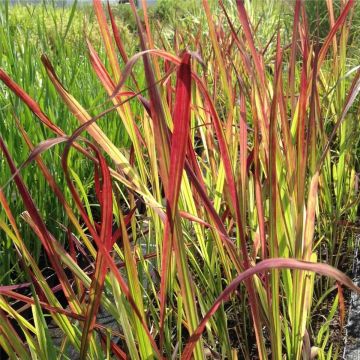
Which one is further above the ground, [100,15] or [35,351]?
[100,15]

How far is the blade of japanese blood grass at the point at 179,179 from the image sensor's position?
0.43 metres

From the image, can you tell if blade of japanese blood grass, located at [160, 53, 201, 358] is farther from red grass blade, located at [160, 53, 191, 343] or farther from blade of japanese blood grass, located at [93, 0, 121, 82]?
blade of japanese blood grass, located at [93, 0, 121, 82]

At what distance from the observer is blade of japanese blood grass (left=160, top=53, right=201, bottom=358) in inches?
16.8

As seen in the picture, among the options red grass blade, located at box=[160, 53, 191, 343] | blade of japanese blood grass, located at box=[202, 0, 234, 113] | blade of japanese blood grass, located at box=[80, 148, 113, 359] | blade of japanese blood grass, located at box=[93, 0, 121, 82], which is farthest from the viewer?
blade of japanese blood grass, located at box=[202, 0, 234, 113]

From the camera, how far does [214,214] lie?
0.59 meters

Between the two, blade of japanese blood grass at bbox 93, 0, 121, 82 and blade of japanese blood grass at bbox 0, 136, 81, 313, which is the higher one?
blade of japanese blood grass at bbox 93, 0, 121, 82

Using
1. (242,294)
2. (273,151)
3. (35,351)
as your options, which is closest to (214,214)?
(273,151)

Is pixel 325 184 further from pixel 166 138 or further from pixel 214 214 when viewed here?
pixel 166 138

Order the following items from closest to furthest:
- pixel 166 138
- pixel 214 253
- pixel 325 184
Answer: pixel 166 138
pixel 214 253
pixel 325 184

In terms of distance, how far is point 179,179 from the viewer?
467 millimetres

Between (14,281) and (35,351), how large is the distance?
0.56 m

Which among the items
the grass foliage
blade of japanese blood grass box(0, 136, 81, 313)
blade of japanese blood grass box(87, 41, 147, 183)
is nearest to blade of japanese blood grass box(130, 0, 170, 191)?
the grass foliage

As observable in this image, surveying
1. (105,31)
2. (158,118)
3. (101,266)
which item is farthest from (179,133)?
(105,31)

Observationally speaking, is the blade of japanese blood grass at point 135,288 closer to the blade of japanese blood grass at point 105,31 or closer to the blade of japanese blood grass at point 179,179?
the blade of japanese blood grass at point 179,179
